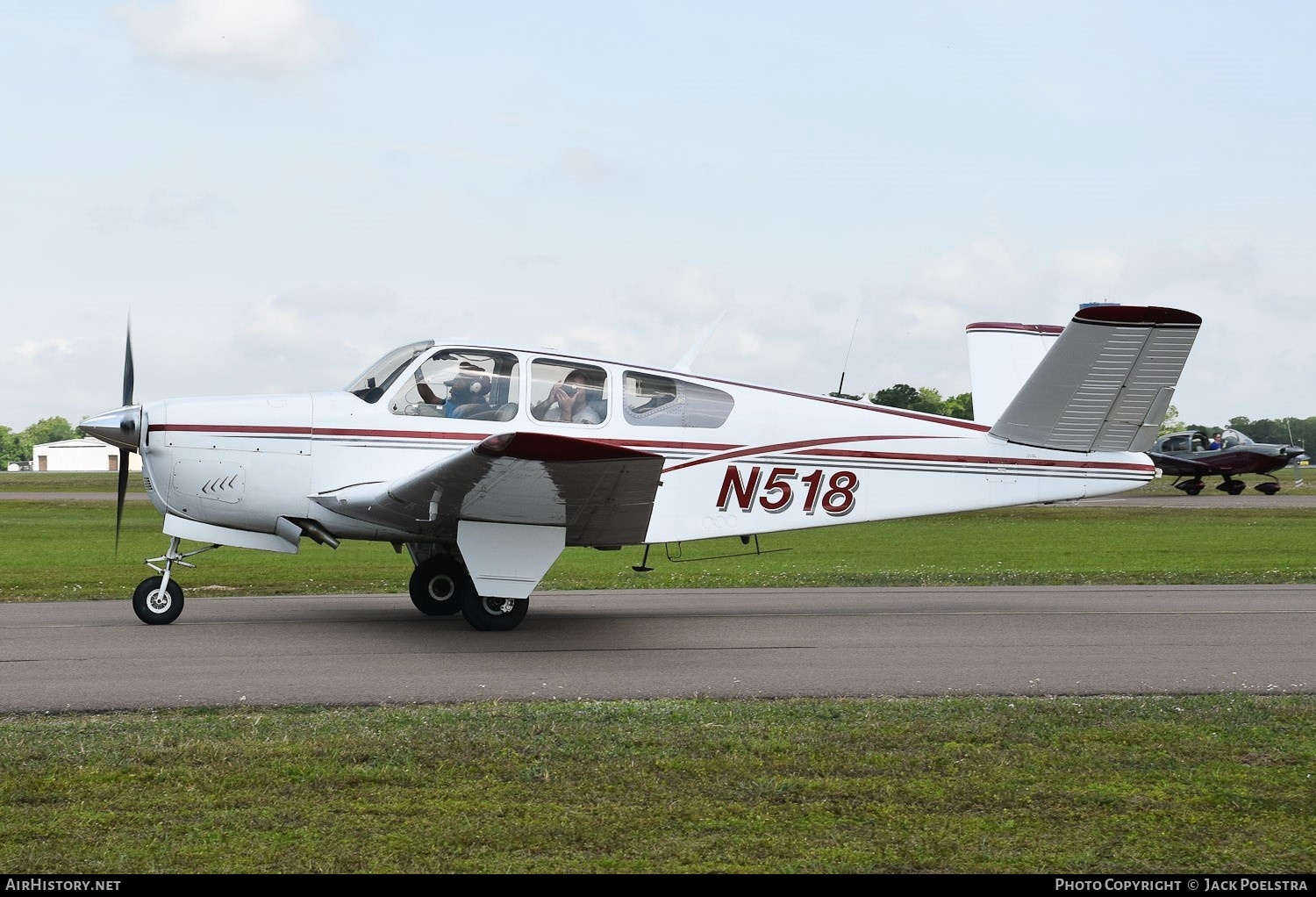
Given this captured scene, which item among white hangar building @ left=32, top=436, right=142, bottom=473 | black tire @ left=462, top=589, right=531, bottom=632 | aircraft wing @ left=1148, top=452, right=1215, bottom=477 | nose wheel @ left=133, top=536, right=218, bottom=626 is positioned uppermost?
black tire @ left=462, top=589, right=531, bottom=632

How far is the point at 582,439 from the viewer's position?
1011 centimetres

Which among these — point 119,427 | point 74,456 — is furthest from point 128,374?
point 74,456

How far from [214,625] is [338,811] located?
22.4 ft

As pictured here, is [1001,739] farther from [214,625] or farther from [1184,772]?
[214,625]

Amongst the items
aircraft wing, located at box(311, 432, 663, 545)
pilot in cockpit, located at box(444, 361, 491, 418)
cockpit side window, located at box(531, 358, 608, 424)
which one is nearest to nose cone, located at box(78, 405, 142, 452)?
aircraft wing, located at box(311, 432, 663, 545)

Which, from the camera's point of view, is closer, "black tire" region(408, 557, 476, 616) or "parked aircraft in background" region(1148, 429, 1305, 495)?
"black tire" region(408, 557, 476, 616)

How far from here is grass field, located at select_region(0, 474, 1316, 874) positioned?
176 inches

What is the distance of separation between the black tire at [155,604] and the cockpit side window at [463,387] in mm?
2723

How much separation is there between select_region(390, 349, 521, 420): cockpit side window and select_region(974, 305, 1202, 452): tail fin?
5.05 meters

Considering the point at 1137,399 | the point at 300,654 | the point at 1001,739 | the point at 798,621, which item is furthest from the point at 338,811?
the point at 1137,399

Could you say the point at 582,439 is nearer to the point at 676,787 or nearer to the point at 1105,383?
the point at 676,787

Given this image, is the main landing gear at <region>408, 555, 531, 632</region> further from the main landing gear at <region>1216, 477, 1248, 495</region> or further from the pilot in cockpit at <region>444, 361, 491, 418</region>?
the main landing gear at <region>1216, 477, 1248, 495</region>

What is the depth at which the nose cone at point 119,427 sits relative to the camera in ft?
36.2

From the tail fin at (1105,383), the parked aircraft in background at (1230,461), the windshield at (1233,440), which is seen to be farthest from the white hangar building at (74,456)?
the tail fin at (1105,383)
